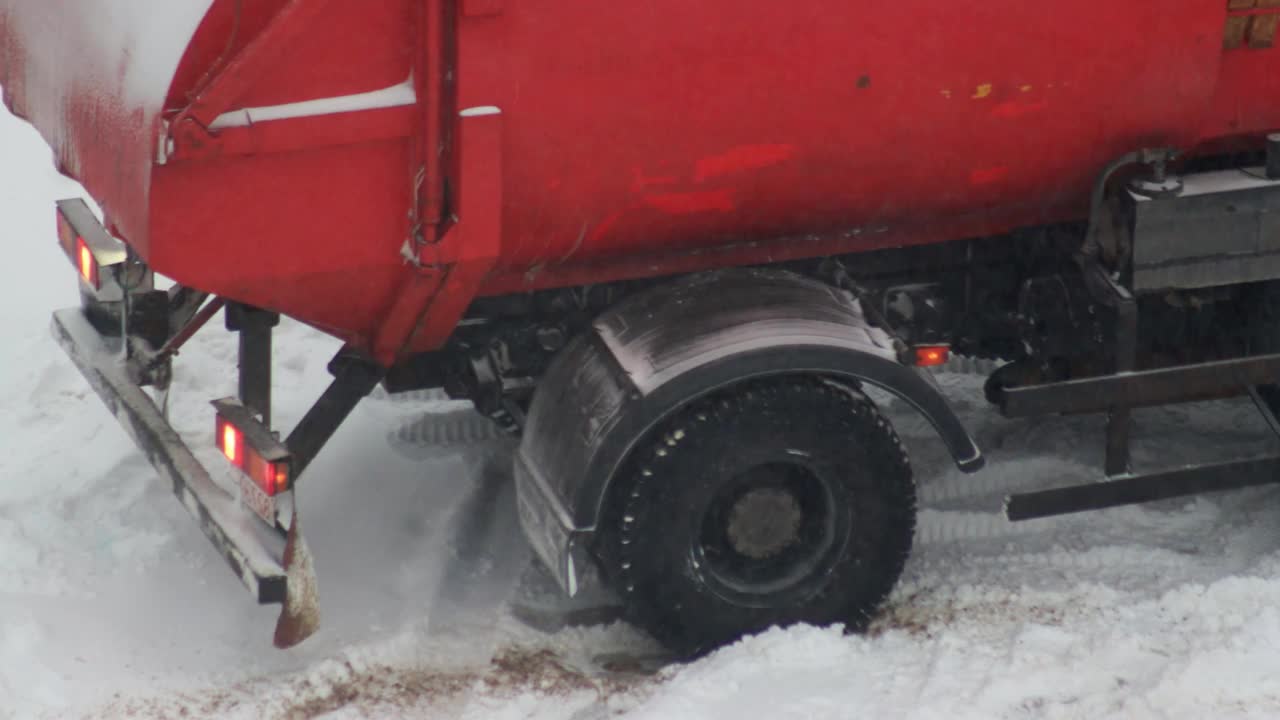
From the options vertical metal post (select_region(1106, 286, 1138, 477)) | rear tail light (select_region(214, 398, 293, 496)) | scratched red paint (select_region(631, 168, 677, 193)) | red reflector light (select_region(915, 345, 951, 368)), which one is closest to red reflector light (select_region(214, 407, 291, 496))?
rear tail light (select_region(214, 398, 293, 496))

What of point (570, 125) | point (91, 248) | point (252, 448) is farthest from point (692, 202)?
point (91, 248)

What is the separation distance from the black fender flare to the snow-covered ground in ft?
1.39

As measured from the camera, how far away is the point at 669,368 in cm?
375

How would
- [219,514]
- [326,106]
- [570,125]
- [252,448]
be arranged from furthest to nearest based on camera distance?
[219,514], [252,448], [570,125], [326,106]

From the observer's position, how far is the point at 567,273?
393 cm

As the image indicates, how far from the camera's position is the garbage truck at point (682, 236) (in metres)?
3.39

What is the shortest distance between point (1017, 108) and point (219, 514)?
2.19 m

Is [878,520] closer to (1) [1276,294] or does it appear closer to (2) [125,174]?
(1) [1276,294]

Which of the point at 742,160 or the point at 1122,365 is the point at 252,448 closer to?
the point at 742,160

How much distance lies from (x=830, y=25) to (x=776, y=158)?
1.10ft

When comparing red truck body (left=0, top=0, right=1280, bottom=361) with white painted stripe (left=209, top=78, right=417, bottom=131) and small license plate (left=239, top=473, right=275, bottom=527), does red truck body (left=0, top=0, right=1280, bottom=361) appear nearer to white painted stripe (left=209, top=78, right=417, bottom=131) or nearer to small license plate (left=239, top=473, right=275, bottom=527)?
white painted stripe (left=209, top=78, right=417, bottom=131)

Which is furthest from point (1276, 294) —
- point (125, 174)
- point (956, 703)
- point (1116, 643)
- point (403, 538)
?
point (125, 174)

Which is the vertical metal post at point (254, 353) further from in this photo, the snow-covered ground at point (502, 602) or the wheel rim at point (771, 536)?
the wheel rim at point (771, 536)

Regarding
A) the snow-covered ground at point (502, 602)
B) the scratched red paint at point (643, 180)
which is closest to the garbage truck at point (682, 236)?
the scratched red paint at point (643, 180)
